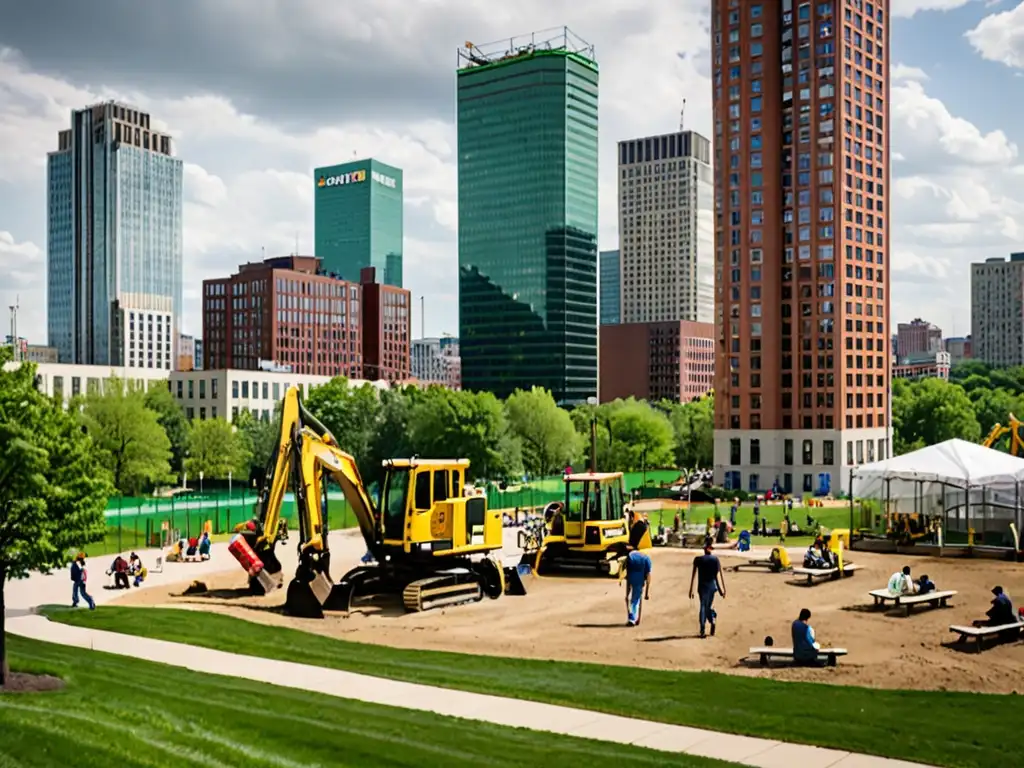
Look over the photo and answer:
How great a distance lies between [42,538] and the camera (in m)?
19.7

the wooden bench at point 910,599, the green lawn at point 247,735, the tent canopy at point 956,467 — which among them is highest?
the tent canopy at point 956,467

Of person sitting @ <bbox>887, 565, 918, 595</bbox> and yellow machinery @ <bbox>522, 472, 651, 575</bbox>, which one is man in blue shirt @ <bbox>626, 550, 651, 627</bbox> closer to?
person sitting @ <bbox>887, 565, 918, 595</bbox>

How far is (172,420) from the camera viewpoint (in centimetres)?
11319

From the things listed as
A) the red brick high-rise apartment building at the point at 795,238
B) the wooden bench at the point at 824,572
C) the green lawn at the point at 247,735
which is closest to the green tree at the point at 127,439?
the red brick high-rise apartment building at the point at 795,238

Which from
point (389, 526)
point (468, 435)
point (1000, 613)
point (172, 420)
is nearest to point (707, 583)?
point (1000, 613)

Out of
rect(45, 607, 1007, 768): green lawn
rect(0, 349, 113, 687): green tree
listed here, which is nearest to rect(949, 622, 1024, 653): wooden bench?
rect(45, 607, 1007, 768): green lawn

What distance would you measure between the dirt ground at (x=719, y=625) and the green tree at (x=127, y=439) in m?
49.7

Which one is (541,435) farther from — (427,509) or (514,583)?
(427,509)

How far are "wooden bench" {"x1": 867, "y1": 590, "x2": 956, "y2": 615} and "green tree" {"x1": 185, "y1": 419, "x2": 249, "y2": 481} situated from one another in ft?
267

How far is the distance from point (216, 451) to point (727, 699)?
92296 mm

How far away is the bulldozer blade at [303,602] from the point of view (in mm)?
31156

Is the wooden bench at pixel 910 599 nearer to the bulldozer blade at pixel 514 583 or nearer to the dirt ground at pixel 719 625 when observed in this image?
the dirt ground at pixel 719 625

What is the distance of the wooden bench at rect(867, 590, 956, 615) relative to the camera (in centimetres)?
2955

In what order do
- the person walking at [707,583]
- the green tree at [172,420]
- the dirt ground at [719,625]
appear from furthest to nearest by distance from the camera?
the green tree at [172,420] → the person walking at [707,583] → the dirt ground at [719,625]
